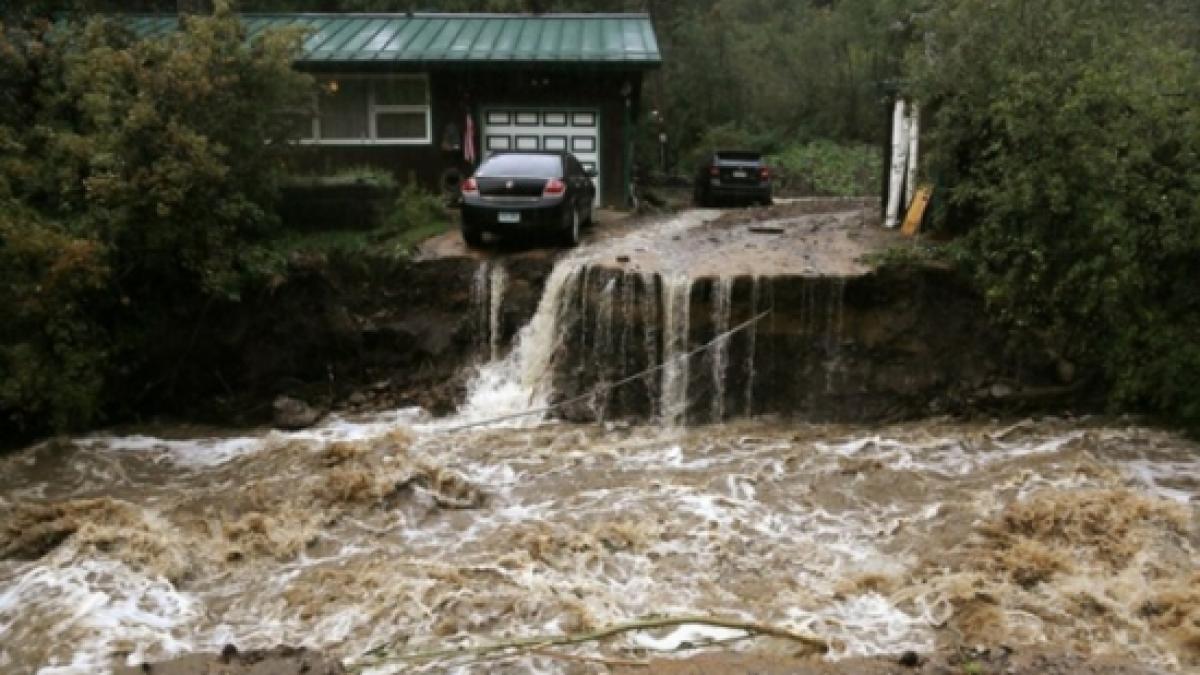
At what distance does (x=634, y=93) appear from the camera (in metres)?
21.0

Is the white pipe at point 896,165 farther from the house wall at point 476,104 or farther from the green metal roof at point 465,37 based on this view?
the house wall at point 476,104

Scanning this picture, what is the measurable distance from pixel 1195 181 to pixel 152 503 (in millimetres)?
12429

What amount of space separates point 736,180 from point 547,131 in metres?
4.90

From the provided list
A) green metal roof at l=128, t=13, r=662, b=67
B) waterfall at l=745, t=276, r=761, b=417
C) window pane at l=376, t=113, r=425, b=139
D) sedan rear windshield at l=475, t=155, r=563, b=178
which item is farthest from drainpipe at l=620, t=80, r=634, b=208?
waterfall at l=745, t=276, r=761, b=417

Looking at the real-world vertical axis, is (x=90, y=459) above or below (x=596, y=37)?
below

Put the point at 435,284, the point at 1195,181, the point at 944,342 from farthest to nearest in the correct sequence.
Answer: the point at 435,284 < the point at 944,342 < the point at 1195,181

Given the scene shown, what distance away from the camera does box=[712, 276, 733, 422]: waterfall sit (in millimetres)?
13023

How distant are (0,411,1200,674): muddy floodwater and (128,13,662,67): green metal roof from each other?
914cm

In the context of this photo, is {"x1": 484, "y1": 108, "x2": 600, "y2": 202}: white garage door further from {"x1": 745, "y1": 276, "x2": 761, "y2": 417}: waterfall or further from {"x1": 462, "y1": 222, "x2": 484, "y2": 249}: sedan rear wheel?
{"x1": 745, "y1": 276, "x2": 761, "y2": 417}: waterfall

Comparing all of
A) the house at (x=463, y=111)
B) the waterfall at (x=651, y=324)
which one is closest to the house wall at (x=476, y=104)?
the house at (x=463, y=111)

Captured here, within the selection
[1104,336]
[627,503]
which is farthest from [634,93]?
[627,503]

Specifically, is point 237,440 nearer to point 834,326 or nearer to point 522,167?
point 522,167

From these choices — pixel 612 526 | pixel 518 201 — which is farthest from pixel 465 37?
pixel 612 526

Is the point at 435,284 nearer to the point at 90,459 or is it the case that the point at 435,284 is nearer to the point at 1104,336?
the point at 90,459
